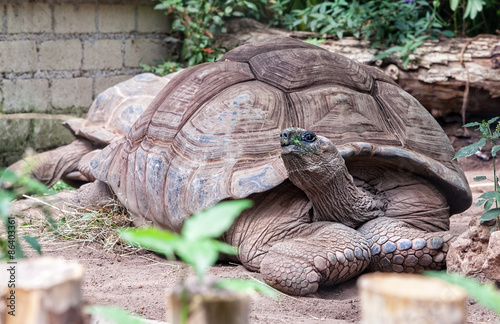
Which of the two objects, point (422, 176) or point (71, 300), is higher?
point (71, 300)

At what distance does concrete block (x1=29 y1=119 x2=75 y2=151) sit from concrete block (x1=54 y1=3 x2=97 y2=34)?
977 mm

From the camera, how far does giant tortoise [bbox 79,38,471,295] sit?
2.72 meters

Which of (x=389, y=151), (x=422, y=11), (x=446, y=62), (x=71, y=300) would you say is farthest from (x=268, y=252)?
(x=422, y=11)

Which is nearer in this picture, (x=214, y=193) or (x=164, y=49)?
(x=214, y=193)

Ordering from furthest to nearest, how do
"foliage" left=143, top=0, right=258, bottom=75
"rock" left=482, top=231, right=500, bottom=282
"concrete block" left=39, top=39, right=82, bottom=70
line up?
"foliage" left=143, top=0, right=258, bottom=75
"concrete block" left=39, top=39, right=82, bottom=70
"rock" left=482, top=231, right=500, bottom=282

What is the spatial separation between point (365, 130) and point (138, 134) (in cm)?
142

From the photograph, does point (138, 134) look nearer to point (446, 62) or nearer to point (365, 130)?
point (365, 130)

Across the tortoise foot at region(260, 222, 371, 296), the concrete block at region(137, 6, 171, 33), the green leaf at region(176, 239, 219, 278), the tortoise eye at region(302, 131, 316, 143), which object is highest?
the green leaf at region(176, 239, 219, 278)

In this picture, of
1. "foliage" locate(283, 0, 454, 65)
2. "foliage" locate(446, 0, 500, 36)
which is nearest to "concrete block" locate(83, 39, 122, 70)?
"foliage" locate(283, 0, 454, 65)

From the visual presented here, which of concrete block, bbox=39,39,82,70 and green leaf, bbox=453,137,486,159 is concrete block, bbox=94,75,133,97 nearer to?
concrete block, bbox=39,39,82,70

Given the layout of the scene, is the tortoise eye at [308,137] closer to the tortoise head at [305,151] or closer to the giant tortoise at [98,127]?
the tortoise head at [305,151]

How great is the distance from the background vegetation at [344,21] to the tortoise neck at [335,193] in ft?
11.4

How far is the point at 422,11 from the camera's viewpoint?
6977 millimetres

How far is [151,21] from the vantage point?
22.6 feet
